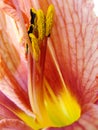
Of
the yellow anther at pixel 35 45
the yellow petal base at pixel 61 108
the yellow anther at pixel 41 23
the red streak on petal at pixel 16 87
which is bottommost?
the yellow petal base at pixel 61 108

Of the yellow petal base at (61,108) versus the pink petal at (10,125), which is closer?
the pink petal at (10,125)

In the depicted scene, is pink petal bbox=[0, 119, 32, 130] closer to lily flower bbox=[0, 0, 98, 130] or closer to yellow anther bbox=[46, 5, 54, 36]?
lily flower bbox=[0, 0, 98, 130]

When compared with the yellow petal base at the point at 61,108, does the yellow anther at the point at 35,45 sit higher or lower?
higher

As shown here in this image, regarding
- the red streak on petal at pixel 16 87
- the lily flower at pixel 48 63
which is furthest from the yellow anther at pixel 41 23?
the red streak on petal at pixel 16 87

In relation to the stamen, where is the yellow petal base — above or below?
below

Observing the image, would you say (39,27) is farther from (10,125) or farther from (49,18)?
(10,125)

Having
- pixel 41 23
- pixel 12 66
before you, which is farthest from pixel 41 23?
pixel 12 66

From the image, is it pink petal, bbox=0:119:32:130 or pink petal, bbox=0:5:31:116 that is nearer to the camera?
pink petal, bbox=0:119:32:130

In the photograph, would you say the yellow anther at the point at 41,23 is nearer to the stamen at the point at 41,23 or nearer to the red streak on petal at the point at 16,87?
the stamen at the point at 41,23

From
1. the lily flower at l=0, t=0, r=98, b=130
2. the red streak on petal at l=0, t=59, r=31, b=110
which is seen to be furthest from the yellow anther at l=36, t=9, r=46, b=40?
the red streak on petal at l=0, t=59, r=31, b=110
